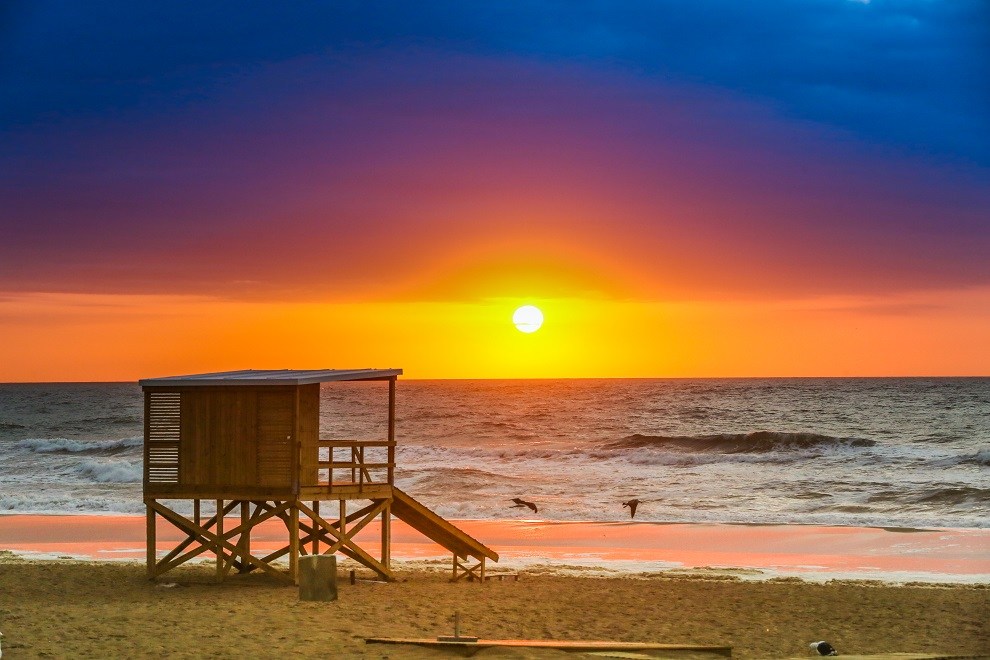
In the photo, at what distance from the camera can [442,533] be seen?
1950 cm

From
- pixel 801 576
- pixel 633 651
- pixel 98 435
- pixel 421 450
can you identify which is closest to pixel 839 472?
pixel 421 450

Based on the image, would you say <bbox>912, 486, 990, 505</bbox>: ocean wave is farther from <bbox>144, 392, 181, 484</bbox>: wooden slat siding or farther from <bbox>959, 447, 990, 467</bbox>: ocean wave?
<bbox>144, 392, 181, 484</bbox>: wooden slat siding

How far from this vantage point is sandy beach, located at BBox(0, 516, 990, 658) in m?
13.4

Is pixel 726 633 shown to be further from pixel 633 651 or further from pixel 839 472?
pixel 839 472

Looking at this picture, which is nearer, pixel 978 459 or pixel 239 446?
pixel 239 446

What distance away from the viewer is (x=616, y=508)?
115 feet

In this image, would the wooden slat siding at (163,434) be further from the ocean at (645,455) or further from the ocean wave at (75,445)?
the ocean wave at (75,445)

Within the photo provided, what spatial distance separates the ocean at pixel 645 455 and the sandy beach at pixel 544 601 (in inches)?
319

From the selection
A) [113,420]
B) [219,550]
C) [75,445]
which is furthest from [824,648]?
[113,420]

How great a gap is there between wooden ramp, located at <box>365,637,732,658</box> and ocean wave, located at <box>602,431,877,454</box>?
1914 inches

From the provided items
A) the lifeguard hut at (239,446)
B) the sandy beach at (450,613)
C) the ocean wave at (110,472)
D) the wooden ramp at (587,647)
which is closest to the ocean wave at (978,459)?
the sandy beach at (450,613)

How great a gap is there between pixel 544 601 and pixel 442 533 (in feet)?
9.51

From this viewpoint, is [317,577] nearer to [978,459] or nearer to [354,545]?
[354,545]

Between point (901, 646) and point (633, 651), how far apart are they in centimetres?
376
